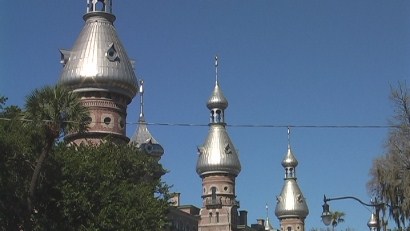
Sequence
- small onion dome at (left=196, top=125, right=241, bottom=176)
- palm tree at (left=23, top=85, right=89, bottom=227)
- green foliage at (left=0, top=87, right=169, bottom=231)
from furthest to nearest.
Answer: small onion dome at (left=196, top=125, right=241, bottom=176) → green foliage at (left=0, top=87, right=169, bottom=231) → palm tree at (left=23, top=85, right=89, bottom=227)

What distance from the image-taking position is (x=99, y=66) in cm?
4850

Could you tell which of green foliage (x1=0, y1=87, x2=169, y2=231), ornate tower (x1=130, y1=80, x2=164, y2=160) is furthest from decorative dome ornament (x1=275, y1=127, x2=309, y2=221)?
green foliage (x1=0, y1=87, x2=169, y2=231)

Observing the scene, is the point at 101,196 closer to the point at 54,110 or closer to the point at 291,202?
the point at 54,110

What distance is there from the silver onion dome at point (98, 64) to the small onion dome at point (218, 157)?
2853 cm

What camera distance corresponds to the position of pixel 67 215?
3288 centimetres

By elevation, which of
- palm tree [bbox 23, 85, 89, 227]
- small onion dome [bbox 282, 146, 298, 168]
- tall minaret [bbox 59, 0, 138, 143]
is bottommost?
palm tree [bbox 23, 85, 89, 227]

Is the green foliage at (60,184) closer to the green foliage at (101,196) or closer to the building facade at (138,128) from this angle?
the green foliage at (101,196)

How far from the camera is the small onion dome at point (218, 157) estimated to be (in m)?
77.4

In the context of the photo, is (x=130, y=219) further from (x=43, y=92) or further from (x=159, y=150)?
(x=159, y=150)

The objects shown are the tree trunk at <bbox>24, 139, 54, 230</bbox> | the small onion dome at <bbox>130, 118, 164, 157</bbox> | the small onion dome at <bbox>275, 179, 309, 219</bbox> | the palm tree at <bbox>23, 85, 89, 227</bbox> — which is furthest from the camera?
the small onion dome at <bbox>275, 179, 309, 219</bbox>

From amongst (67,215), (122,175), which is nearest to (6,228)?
(67,215)

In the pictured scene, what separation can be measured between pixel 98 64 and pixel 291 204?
51368 mm

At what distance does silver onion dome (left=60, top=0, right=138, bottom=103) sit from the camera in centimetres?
4844

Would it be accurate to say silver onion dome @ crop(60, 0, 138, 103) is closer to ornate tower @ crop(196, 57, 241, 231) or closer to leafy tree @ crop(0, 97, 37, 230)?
leafy tree @ crop(0, 97, 37, 230)
